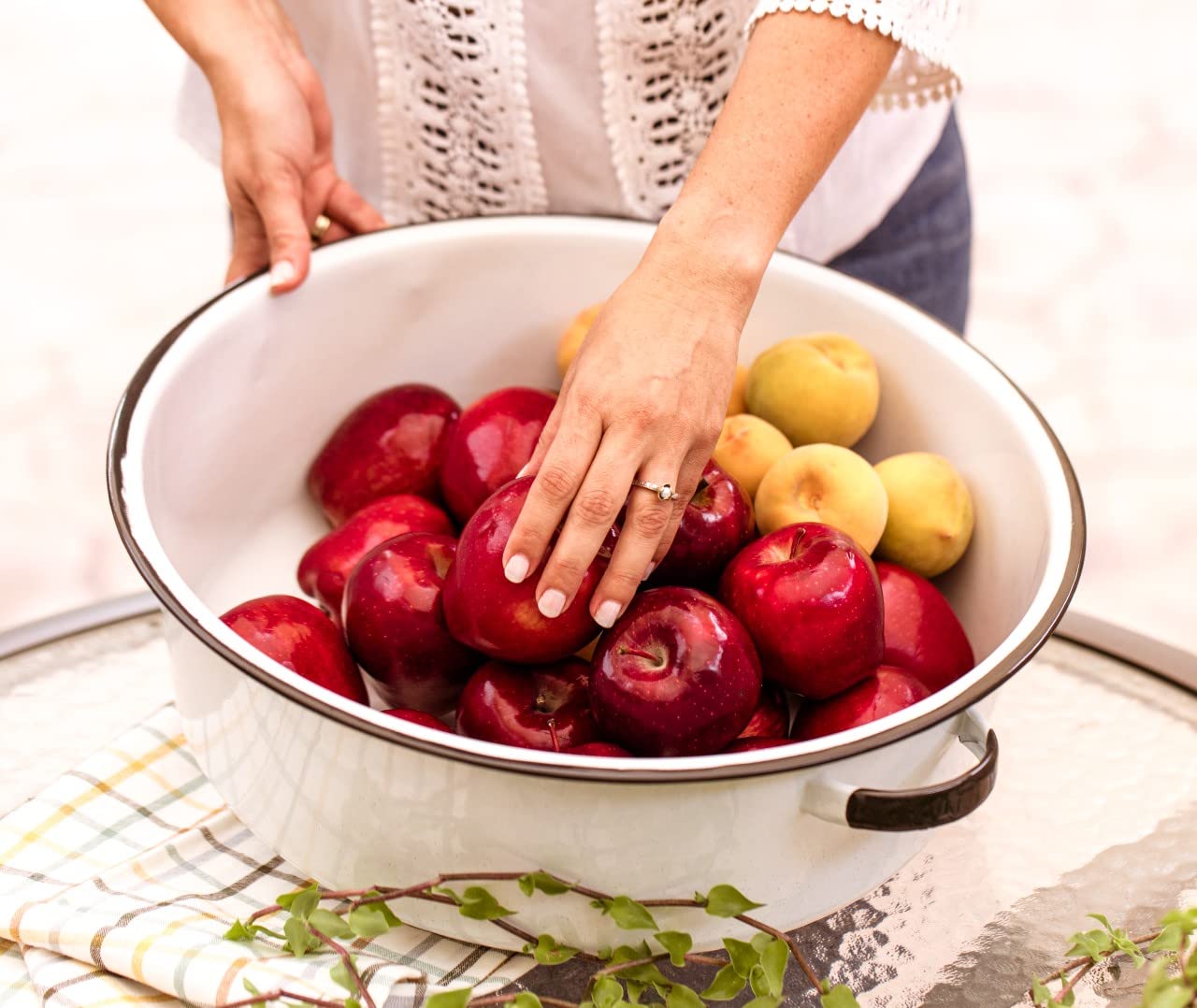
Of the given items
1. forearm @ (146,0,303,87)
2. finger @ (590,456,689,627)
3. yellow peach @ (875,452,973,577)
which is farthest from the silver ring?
forearm @ (146,0,303,87)

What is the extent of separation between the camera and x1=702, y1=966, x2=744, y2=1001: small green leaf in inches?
20.8

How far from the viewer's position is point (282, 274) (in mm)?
756

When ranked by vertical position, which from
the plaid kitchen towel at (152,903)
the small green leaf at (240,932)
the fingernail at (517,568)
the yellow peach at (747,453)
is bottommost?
the plaid kitchen towel at (152,903)

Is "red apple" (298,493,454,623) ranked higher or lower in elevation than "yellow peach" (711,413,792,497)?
lower

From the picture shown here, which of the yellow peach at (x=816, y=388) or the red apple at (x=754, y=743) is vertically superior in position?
the yellow peach at (x=816, y=388)

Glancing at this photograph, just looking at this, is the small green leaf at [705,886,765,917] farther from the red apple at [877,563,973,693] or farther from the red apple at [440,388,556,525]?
the red apple at [440,388,556,525]

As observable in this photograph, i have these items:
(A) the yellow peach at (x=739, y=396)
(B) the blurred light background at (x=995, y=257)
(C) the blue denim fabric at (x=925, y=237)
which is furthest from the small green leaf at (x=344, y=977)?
(B) the blurred light background at (x=995, y=257)

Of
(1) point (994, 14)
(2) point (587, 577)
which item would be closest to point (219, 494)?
(2) point (587, 577)

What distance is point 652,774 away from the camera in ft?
1.53

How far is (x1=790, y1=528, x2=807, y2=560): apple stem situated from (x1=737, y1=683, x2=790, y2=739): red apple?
67mm

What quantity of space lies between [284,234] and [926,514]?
421mm

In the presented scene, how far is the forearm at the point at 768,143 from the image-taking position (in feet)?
1.93

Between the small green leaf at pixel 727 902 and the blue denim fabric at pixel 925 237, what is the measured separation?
23.6 inches

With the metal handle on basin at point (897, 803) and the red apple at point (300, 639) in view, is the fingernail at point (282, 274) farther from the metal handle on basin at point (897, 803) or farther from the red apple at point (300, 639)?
the metal handle on basin at point (897, 803)
